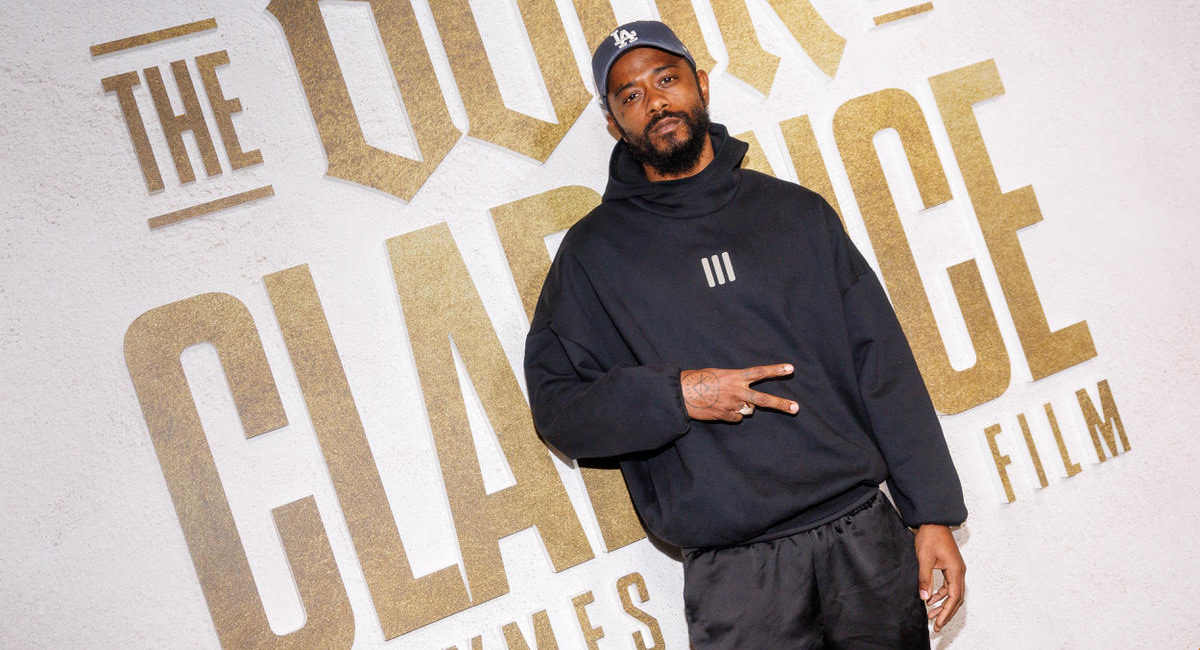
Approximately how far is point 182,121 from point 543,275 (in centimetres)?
87

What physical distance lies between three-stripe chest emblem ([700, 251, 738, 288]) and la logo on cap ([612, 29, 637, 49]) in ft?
1.61

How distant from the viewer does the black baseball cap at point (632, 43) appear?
6.03 feet

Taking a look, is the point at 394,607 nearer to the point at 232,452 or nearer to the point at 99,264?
the point at 232,452

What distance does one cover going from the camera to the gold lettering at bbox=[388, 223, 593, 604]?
199 centimetres

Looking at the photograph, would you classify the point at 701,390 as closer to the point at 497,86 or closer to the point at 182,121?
the point at 497,86

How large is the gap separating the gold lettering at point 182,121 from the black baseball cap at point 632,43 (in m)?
0.88

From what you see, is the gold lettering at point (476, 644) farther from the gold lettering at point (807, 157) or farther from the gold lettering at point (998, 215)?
the gold lettering at point (998, 215)

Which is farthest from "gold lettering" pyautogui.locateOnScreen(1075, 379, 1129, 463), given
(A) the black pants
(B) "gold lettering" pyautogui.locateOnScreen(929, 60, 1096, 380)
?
(A) the black pants

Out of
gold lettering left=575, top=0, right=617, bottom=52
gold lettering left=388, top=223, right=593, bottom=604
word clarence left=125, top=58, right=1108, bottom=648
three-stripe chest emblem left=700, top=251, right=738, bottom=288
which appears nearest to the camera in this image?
three-stripe chest emblem left=700, top=251, right=738, bottom=288

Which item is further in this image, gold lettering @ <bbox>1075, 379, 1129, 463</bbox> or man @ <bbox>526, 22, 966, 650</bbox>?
gold lettering @ <bbox>1075, 379, 1129, 463</bbox>

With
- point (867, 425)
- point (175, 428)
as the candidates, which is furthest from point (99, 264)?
point (867, 425)

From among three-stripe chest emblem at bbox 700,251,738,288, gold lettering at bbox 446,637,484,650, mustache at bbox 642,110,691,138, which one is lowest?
gold lettering at bbox 446,637,484,650

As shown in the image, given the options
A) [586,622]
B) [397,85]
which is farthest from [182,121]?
[586,622]

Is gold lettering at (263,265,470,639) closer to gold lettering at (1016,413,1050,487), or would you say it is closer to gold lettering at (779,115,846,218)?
gold lettering at (779,115,846,218)
